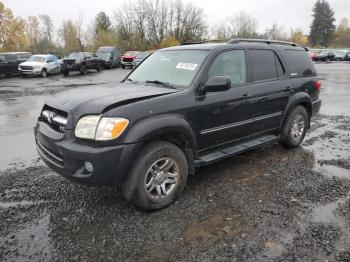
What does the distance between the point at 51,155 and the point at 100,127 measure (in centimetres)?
83

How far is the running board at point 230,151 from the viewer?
4256 mm

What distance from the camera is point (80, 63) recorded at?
24.6 meters

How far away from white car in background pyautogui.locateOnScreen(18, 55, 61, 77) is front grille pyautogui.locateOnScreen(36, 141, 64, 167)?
66.6 ft

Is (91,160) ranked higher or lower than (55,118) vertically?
lower

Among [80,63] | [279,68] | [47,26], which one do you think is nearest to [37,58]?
[80,63]

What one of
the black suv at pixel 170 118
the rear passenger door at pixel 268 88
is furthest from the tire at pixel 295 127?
the rear passenger door at pixel 268 88

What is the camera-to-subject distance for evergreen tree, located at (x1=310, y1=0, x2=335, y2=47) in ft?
274

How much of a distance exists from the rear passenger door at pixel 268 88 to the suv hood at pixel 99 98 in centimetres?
155

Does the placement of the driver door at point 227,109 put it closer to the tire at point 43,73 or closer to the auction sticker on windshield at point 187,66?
Result: the auction sticker on windshield at point 187,66

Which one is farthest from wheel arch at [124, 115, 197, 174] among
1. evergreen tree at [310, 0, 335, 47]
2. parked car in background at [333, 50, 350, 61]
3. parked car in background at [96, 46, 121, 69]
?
evergreen tree at [310, 0, 335, 47]

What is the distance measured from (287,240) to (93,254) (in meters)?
1.88

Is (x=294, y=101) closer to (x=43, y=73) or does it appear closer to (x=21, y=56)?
(x=43, y=73)

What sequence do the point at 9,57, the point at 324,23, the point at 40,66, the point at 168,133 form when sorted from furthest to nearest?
the point at 324,23 < the point at 9,57 < the point at 40,66 < the point at 168,133

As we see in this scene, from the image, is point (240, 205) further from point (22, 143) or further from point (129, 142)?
point (22, 143)
